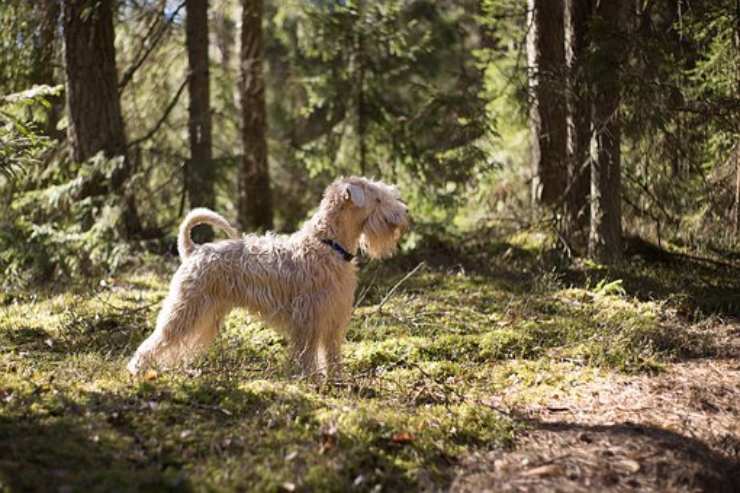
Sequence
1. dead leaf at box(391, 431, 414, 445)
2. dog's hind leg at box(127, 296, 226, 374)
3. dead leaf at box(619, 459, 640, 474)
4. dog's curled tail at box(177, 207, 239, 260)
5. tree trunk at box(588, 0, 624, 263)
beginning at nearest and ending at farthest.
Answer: dead leaf at box(619, 459, 640, 474) → dead leaf at box(391, 431, 414, 445) → dog's hind leg at box(127, 296, 226, 374) → dog's curled tail at box(177, 207, 239, 260) → tree trunk at box(588, 0, 624, 263)

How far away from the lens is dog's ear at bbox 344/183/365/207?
20.3 ft

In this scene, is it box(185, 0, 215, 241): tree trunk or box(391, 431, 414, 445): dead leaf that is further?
box(185, 0, 215, 241): tree trunk

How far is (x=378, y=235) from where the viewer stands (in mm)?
6469

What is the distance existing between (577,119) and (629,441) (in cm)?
571

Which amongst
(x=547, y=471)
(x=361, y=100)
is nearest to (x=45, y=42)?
(x=361, y=100)

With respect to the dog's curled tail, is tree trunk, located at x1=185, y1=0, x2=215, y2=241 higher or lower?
higher

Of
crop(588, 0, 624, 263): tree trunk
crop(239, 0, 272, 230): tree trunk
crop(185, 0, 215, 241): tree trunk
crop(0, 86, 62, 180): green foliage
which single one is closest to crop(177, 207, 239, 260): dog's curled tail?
crop(0, 86, 62, 180): green foliage

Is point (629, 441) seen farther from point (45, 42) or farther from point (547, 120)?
point (45, 42)

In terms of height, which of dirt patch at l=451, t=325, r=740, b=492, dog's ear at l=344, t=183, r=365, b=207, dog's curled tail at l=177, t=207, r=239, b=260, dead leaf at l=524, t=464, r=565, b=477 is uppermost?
dog's ear at l=344, t=183, r=365, b=207

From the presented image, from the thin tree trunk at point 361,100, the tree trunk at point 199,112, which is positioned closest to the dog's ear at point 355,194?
the tree trunk at point 199,112

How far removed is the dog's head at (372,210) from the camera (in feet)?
20.5

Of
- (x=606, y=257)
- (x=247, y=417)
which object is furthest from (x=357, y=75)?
(x=247, y=417)

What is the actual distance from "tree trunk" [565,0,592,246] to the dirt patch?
3.47 metres

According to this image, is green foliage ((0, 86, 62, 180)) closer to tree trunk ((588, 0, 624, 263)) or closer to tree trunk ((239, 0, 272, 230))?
tree trunk ((588, 0, 624, 263))
